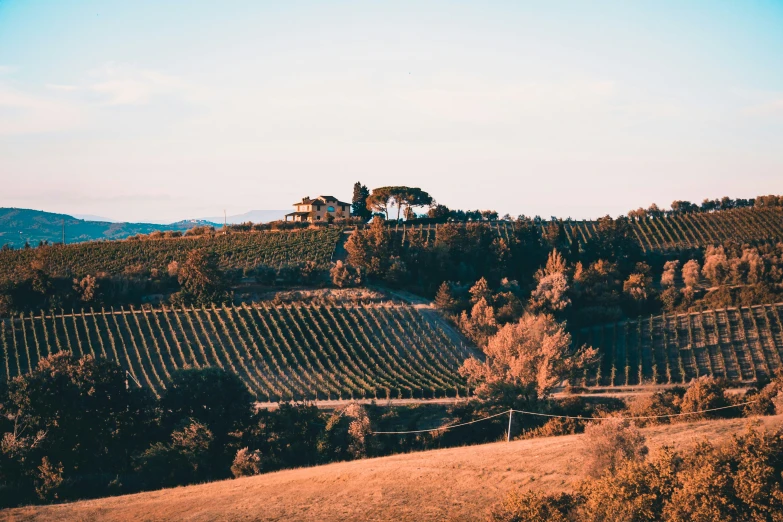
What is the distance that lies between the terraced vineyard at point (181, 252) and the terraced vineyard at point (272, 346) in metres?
14.4

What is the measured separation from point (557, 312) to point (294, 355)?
2562 centimetres

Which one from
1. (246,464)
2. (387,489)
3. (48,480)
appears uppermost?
(387,489)

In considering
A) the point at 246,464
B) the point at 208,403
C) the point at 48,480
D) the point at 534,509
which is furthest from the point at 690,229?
the point at 48,480

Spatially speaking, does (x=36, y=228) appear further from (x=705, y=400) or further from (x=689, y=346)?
(x=705, y=400)

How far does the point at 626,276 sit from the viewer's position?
7556cm

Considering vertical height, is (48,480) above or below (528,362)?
below

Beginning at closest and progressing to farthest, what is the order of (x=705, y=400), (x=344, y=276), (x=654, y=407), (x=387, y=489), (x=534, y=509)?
(x=534, y=509)
(x=387, y=489)
(x=705, y=400)
(x=654, y=407)
(x=344, y=276)

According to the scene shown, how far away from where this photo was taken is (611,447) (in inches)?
1056

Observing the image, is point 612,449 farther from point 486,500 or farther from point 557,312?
point 557,312

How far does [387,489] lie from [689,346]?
125 feet

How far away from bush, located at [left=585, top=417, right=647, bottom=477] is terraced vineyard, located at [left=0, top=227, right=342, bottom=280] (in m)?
52.1

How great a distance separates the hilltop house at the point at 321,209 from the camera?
10300 cm

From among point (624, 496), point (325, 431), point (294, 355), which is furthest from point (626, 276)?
point (624, 496)

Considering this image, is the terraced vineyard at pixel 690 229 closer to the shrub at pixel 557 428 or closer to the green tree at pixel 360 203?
the green tree at pixel 360 203
